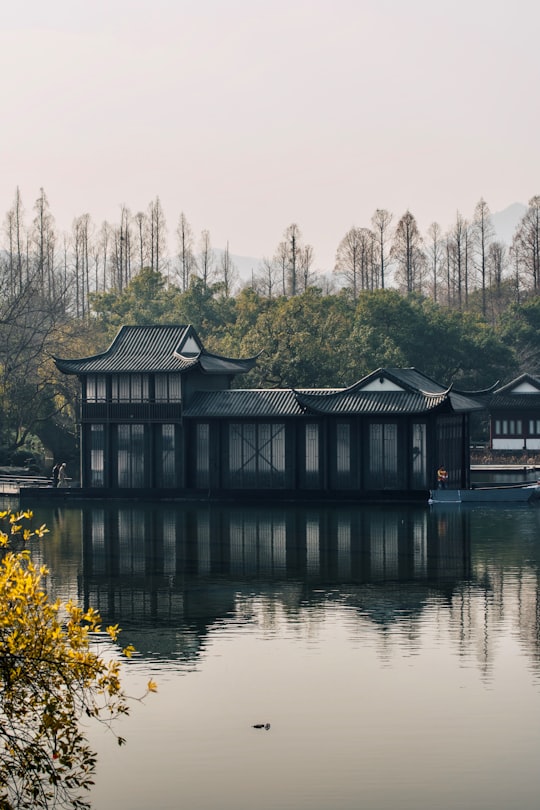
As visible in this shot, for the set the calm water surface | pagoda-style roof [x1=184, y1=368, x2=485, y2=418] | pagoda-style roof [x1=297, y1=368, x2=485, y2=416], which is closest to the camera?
the calm water surface

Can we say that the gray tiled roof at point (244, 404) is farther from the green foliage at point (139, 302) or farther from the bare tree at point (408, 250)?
the bare tree at point (408, 250)

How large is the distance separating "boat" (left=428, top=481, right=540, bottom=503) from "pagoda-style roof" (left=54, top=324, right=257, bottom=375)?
37.5 ft

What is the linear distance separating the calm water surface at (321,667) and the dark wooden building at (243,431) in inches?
459

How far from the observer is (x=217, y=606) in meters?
30.0

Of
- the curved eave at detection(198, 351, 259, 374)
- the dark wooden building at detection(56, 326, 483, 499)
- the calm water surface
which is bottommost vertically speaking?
the calm water surface

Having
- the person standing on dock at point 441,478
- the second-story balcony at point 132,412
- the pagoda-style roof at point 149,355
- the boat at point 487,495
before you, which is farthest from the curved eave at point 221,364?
the boat at point 487,495

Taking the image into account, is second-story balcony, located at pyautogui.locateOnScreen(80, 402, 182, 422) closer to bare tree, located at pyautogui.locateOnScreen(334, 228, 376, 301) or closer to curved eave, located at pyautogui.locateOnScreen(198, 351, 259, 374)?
curved eave, located at pyautogui.locateOnScreen(198, 351, 259, 374)

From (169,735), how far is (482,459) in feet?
185

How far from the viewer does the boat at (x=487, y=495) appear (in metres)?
52.4

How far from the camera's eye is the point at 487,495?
5266cm

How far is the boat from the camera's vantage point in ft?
172

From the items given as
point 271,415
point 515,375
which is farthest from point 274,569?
point 515,375

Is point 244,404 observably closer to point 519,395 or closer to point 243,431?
point 243,431

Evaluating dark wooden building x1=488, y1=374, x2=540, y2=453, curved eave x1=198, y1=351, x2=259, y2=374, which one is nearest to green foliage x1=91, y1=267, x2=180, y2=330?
dark wooden building x1=488, y1=374, x2=540, y2=453
